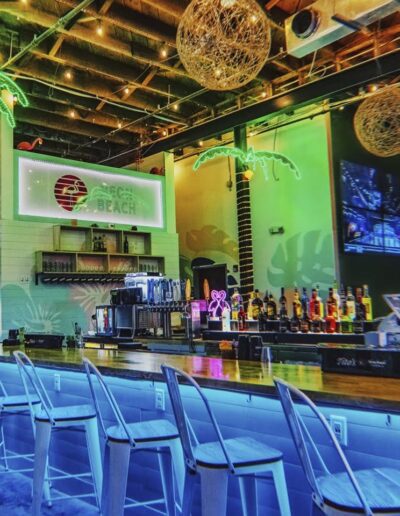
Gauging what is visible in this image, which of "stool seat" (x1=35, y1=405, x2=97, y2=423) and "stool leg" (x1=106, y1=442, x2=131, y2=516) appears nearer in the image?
"stool leg" (x1=106, y1=442, x2=131, y2=516)

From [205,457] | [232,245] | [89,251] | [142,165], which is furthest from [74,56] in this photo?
[205,457]

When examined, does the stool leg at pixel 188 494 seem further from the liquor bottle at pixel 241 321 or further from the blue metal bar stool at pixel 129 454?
the liquor bottle at pixel 241 321

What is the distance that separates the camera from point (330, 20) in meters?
3.51

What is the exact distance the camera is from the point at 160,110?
797 cm

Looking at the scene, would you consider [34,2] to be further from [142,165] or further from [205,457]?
[205,457]

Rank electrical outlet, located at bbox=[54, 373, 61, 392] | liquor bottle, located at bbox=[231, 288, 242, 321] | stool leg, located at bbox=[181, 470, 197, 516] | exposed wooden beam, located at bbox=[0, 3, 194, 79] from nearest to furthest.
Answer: stool leg, located at bbox=[181, 470, 197, 516]
electrical outlet, located at bbox=[54, 373, 61, 392]
liquor bottle, located at bbox=[231, 288, 242, 321]
exposed wooden beam, located at bbox=[0, 3, 194, 79]

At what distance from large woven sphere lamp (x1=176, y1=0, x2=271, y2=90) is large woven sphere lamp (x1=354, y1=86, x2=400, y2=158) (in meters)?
1.67

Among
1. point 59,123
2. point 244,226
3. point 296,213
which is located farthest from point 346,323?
point 59,123

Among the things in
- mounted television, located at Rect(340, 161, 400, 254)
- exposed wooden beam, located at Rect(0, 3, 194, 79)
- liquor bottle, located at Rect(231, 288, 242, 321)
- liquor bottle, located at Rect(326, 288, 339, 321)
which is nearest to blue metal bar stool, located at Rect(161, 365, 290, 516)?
liquor bottle, located at Rect(326, 288, 339, 321)

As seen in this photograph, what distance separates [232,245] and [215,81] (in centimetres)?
593

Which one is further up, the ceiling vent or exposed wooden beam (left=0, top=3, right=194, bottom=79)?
exposed wooden beam (left=0, top=3, right=194, bottom=79)

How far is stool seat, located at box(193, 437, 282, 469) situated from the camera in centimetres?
176

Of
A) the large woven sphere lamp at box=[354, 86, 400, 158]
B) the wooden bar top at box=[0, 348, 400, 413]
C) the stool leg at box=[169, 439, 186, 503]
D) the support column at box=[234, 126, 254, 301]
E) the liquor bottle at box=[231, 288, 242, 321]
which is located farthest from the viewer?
the support column at box=[234, 126, 254, 301]

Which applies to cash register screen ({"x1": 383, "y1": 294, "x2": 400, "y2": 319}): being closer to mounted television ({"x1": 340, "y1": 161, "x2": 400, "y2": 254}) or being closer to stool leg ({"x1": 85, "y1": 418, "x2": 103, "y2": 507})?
stool leg ({"x1": 85, "y1": 418, "x2": 103, "y2": 507})
